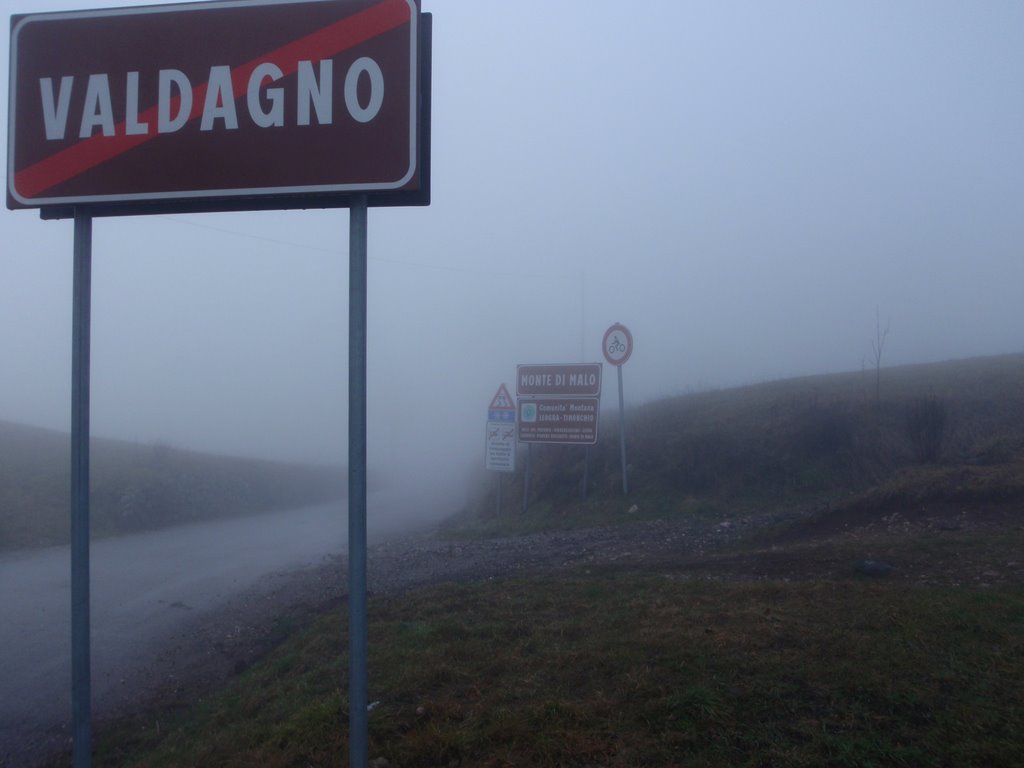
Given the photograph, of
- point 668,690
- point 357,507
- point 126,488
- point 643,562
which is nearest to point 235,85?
→ point 357,507

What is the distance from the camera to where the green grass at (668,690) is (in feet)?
14.0

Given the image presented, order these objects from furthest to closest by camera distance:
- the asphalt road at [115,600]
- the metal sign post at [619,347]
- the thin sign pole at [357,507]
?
the metal sign post at [619,347] → the asphalt road at [115,600] → the thin sign pole at [357,507]

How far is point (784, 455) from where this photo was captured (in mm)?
18609

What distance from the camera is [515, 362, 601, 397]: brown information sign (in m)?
19.4

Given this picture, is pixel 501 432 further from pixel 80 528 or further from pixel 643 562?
pixel 80 528

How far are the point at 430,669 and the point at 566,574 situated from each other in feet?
15.2

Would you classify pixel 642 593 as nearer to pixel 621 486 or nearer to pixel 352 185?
pixel 352 185

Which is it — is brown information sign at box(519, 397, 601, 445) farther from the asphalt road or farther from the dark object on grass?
the dark object on grass

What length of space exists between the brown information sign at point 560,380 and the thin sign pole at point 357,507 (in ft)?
52.2

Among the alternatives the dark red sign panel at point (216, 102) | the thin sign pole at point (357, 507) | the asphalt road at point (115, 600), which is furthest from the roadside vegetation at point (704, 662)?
the dark red sign panel at point (216, 102)

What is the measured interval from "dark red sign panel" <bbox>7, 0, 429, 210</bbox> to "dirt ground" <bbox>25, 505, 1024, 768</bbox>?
451 centimetres

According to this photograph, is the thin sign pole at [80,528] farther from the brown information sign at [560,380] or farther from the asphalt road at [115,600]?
the brown information sign at [560,380]

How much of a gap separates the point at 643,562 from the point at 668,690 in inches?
246

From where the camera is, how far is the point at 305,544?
19719 mm
